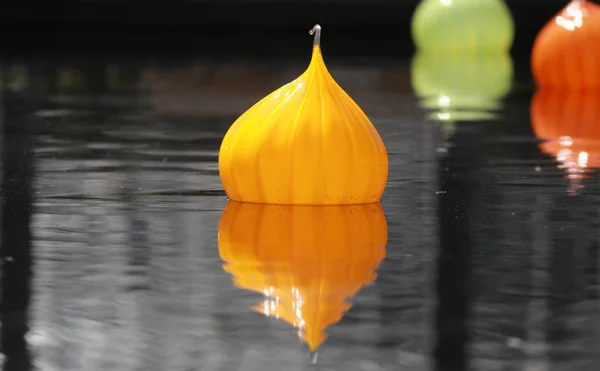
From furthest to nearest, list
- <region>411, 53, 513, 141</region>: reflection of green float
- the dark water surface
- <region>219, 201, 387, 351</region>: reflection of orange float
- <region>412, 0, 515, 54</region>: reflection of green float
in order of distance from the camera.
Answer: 1. <region>412, 0, 515, 54</region>: reflection of green float
2. <region>411, 53, 513, 141</region>: reflection of green float
3. <region>219, 201, 387, 351</region>: reflection of orange float
4. the dark water surface

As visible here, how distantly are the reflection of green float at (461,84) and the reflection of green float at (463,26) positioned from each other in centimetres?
19

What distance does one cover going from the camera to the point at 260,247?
4.67 m

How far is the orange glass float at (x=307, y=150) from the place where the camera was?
5430 mm

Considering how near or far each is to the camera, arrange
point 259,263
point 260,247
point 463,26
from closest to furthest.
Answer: point 259,263
point 260,247
point 463,26

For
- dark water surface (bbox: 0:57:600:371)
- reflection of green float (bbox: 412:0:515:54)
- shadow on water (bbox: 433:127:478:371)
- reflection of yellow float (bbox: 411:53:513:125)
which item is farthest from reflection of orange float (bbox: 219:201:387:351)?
reflection of green float (bbox: 412:0:515:54)

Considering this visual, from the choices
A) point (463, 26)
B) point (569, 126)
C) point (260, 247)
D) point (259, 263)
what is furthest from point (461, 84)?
point (259, 263)

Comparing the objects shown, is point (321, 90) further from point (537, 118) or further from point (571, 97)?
point (571, 97)

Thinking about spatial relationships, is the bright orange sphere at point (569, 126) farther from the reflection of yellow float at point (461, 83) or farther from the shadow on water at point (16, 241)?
the shadow on water at point (16, 241)

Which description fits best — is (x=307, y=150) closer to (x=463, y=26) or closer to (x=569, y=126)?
(x=569, y=126)

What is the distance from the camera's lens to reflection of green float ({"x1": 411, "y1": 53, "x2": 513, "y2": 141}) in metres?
9.57

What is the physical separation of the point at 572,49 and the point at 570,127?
2378 millimetres

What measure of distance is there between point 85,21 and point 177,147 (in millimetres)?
11673

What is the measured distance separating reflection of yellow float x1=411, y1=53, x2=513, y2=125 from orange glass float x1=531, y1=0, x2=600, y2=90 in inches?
16.7

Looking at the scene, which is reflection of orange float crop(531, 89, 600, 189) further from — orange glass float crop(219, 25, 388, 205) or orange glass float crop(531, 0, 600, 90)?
orange glass float crop(219, 25, 388, 205)
